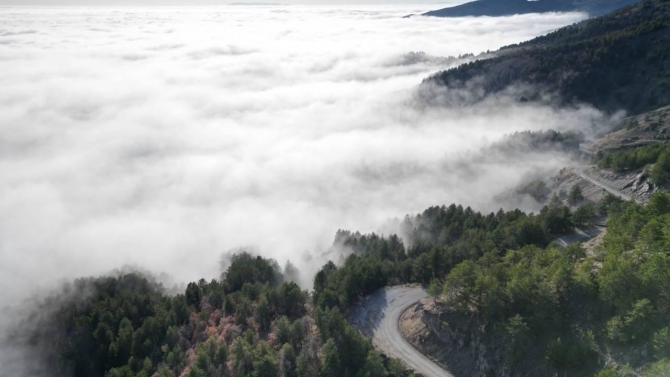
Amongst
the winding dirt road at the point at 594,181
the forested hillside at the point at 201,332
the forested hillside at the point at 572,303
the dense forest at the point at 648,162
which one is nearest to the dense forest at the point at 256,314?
the forested hillside at the point at 201,332

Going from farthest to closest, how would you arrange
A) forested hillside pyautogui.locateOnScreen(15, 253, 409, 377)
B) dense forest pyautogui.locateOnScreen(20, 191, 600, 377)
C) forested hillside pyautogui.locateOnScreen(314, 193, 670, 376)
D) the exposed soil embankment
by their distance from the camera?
1. dense forest pyautogui.locateOnScreen(20, 191, 600, 377)
2. forested hillside pyautogui.locateOnScreen(15, 253, 409, 377)
3. the exposed soil embankment
4. forested hillside pyautogui.locateOnScreen(314, 193, 670, 376)

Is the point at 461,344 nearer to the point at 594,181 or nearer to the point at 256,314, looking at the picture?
the point at 256,314

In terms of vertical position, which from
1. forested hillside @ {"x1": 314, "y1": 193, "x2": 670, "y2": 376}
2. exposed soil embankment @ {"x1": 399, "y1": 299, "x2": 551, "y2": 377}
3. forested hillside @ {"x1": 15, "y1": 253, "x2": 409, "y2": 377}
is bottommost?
forested hillside @ {"x1": 15, "y1": 253, "x2": 409, "y2": 377}

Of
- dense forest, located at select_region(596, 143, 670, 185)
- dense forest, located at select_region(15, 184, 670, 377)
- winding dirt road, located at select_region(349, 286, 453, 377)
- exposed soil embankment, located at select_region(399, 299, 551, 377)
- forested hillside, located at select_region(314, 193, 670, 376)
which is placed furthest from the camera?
dense forest, located at select_region(596, 143, 670, 185)

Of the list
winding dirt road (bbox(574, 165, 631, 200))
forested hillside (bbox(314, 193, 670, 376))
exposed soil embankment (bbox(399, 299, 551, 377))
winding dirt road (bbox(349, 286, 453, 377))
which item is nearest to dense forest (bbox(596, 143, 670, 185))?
winding dirt road (bbox(574, 165, 631, 200))

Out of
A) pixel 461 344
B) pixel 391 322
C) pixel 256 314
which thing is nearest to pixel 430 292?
pixel 461 344

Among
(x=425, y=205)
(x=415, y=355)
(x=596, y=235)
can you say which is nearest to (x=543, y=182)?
(x=425, y=205)

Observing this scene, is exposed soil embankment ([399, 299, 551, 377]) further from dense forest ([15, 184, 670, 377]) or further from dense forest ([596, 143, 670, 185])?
dense forest ([596, 143, 670, 185])

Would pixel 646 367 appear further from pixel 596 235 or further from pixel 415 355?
pixel 596 235

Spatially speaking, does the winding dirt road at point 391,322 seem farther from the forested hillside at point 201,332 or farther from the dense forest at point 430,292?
the forested hillside at point 201,332
